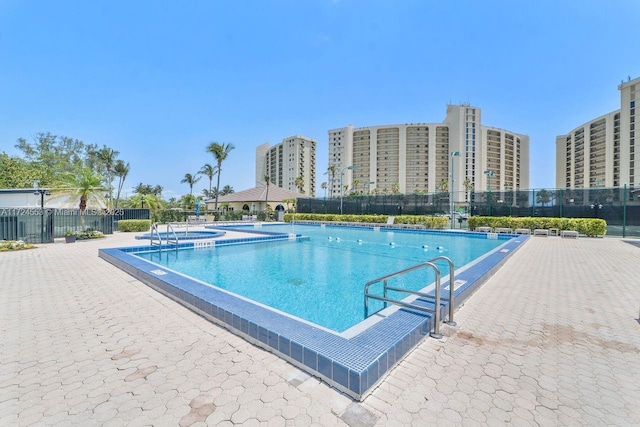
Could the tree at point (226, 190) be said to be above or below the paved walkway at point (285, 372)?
above

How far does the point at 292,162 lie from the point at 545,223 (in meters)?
83.4

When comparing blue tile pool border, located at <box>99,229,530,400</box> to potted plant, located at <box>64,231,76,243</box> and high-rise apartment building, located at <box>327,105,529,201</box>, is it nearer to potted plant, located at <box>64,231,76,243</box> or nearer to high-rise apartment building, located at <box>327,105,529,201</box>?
potted plant, located at <box>64,231,76,243</box>

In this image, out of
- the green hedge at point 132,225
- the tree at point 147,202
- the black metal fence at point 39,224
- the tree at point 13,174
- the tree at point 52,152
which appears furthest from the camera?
the tree at point 52,152

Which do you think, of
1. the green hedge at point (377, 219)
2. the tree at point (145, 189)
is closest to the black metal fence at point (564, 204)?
the green hedge at point (377, 219)

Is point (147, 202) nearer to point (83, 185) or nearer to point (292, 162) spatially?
point (83, 185)

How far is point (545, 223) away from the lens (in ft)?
48.1

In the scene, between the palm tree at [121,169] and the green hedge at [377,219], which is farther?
the palm tree at [121,169]

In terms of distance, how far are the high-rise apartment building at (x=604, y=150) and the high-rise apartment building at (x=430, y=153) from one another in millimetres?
13099

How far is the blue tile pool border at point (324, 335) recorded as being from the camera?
2221 mm

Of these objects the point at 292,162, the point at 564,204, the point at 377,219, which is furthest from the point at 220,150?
the point at 292,162

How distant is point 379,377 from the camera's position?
2301mm

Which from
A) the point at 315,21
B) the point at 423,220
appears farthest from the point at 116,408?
the point at 423,220

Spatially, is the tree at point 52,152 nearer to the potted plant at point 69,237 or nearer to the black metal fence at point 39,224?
the black metal fence at point 39,224

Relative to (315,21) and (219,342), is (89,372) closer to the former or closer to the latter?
(219,342)
